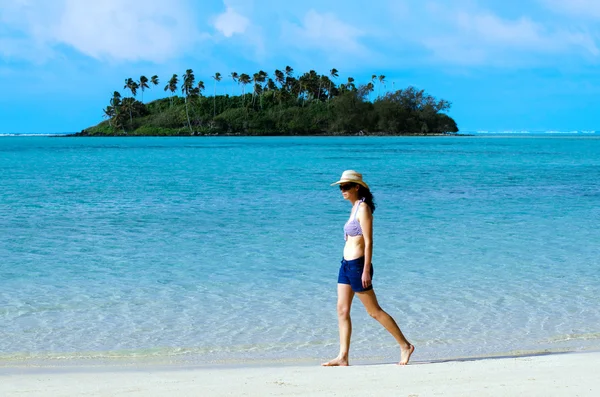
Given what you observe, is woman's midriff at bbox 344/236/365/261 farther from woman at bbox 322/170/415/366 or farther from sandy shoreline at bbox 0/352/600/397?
sandy shoreline at bbox 0/352/600/397

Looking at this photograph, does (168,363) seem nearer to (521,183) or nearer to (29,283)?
(29,283)

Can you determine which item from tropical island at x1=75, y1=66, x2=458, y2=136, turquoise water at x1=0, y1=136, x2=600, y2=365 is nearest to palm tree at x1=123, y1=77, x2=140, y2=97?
tropical island at x1=75, y1=66, x2=458, y2=136

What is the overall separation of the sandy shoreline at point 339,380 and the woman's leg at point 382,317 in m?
0.25

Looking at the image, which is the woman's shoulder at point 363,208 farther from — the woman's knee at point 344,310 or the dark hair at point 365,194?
the woman's knee at point 344,310

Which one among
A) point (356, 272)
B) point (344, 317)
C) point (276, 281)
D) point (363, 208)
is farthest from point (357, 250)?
point (276, 281)

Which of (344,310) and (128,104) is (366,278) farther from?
(128,104)

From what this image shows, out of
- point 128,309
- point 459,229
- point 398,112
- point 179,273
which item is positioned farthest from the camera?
point 398,112

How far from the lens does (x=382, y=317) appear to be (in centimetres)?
613

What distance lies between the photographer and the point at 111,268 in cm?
1125

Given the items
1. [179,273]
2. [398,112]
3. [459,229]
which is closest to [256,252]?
[179,273]

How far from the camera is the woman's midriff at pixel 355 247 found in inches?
232

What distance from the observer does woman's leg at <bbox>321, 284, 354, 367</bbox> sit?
6.09m

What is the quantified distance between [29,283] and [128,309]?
2.21 meters

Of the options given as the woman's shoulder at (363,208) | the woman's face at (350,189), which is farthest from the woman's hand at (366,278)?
the woman's face at (350,189)
